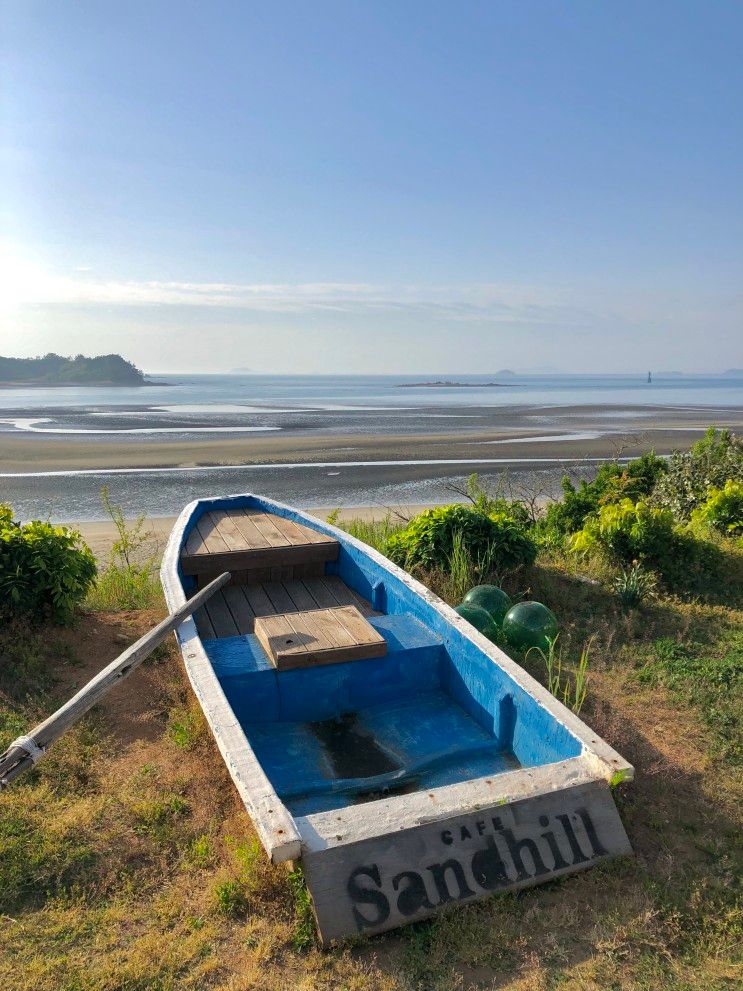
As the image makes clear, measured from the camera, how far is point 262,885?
330 cm

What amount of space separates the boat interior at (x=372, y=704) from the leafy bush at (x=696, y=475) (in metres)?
6.74

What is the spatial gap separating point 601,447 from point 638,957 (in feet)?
82.9

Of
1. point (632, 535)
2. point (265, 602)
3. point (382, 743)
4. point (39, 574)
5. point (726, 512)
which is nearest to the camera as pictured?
point (382, 743)

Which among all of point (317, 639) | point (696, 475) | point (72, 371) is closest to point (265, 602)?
point (317, 639)

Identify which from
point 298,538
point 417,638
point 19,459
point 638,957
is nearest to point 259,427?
point 19,459

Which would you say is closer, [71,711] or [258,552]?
[71,711]

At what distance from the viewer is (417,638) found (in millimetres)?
5020

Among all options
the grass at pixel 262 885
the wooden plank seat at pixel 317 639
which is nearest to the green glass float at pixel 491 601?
the grass at pixel 262 885

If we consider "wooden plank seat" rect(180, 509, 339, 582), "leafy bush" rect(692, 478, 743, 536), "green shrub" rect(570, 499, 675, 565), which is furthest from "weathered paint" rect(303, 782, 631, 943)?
"leafy bush" rect(692, 478, 743, 536)

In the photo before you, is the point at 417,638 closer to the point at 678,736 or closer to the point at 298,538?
the point at 678,736

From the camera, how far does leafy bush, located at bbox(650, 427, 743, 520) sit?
35.3ft

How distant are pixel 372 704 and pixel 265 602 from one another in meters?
1.90

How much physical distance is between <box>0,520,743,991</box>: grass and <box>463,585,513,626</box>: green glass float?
112cm

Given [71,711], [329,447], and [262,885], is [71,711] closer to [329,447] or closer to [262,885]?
[262,885]
